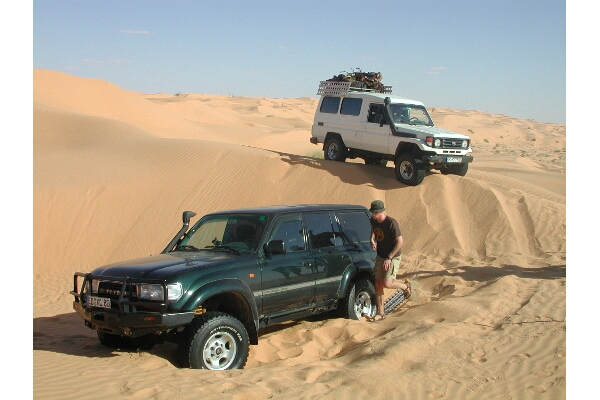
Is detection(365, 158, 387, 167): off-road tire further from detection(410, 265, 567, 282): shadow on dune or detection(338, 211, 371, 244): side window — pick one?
detection(338, 211, 371, 244): side window

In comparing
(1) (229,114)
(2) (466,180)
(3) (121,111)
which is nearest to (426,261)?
(2) (466,180)

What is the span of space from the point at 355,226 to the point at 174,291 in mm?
3322

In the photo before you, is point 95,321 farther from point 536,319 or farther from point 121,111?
point 121,111

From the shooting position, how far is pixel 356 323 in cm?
828

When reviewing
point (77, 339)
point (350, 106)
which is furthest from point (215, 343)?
point (350, 106)

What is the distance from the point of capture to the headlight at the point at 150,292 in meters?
6.49

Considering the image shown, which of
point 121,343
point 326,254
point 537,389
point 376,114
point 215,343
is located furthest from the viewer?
point 376,114

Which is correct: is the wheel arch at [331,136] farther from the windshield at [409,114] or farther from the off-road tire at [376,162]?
the windshield at [409,114]

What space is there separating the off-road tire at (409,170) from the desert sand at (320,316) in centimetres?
27

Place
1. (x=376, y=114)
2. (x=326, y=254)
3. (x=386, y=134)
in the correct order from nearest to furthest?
(x=326, y=254) → (x=386, y=134) → (x=376, y=114)

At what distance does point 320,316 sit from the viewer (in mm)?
8930

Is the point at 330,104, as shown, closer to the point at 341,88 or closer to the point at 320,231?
→ the point at 341,88

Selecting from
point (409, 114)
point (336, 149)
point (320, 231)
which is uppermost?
point (409, 114)

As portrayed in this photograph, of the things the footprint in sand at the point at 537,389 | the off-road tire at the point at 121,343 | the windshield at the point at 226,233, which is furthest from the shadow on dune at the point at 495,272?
the off-road tire at the point at 121,343
